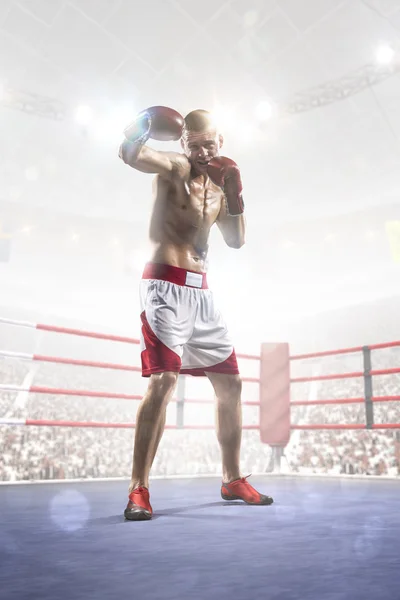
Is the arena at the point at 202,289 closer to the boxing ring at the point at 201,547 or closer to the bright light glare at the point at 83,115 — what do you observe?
the boxing ring at the point at 201,547

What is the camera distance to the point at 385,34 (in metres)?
6.89

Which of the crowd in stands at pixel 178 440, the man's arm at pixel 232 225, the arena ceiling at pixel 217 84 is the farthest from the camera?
the crowd in stands at pixel 178 440

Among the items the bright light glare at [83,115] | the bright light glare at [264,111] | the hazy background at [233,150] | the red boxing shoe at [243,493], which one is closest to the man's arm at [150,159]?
the red boxing shoe at [243,493]

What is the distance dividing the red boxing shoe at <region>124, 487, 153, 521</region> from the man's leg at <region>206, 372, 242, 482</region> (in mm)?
396

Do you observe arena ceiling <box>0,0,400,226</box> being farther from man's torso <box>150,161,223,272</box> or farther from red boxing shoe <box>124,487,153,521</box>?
red boxing shoe <box>124,487,153,521</box>

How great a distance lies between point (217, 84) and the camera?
8.17 meters

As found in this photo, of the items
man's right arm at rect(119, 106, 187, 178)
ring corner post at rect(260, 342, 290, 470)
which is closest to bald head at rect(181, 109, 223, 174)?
man's right arm at rect(119, 106, 187, 178)

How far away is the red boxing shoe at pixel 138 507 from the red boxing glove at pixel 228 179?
34.5 inches

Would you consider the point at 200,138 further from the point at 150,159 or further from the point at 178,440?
the point at 178,440

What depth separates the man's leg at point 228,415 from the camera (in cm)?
186

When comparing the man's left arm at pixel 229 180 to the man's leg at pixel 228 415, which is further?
the man's leg at pixel 228 415

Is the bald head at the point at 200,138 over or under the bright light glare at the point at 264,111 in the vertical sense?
under

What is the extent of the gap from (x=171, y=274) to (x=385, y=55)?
22.9 ft

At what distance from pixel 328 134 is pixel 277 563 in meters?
10.1
